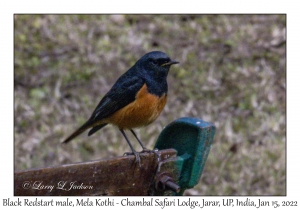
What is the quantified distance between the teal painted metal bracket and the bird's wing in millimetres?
1407

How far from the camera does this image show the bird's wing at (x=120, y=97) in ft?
15.0

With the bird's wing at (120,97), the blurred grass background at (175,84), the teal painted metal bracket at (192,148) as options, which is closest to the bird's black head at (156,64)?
the bird's wing at (120,97)

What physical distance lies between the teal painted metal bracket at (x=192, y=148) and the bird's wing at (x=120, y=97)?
141cm

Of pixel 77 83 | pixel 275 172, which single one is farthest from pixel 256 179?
pixel 77 83

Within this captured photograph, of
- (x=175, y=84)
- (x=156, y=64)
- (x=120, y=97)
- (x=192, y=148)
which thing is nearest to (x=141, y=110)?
(x=120, y=97)

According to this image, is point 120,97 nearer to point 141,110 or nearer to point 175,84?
point 141,110

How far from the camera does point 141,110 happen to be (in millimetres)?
4527

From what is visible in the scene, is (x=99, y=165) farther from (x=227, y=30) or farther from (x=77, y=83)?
(x=227, y=30)

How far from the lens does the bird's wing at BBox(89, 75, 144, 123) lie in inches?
180

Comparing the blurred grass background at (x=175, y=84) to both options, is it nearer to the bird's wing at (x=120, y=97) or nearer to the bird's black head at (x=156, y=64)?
the bird's wing at (x=120, y=97)

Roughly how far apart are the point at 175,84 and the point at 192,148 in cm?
441

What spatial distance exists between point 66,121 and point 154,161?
3.97 metres

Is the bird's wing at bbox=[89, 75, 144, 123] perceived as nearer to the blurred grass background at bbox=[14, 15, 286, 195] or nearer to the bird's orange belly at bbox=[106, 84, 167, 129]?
the bird's orange belly at bbox=[106, 84, 167, 129]

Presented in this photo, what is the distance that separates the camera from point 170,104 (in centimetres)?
716
